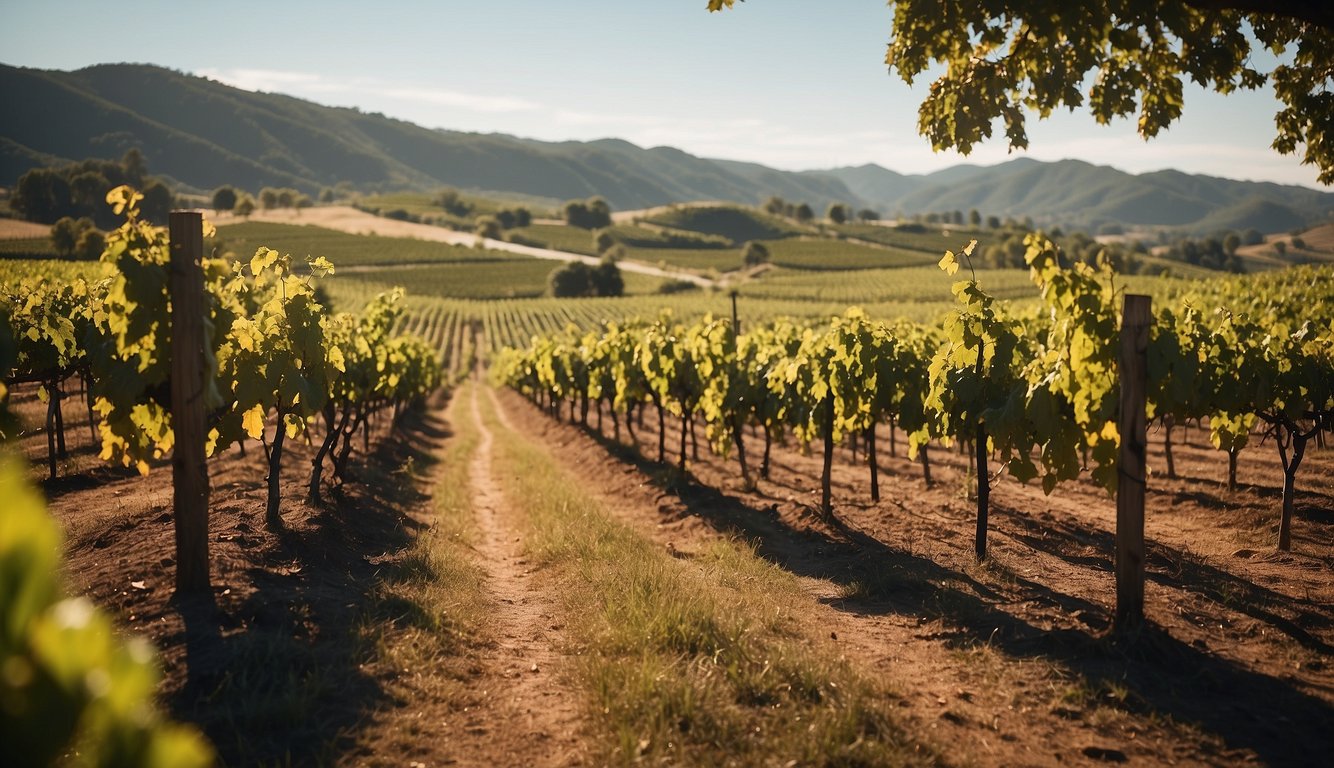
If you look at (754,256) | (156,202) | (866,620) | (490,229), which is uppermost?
(490,229)

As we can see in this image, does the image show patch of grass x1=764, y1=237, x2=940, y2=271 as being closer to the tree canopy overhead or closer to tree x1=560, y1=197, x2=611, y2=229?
tree x1=560, y1=197, x2=611, y2=229

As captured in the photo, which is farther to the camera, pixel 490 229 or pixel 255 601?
pixel 490 229

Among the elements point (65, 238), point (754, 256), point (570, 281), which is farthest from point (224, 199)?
point (754, 256)

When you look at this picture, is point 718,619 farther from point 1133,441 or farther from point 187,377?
point 187,377

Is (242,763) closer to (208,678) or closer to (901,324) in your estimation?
(208,678)

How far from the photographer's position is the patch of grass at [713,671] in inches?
176

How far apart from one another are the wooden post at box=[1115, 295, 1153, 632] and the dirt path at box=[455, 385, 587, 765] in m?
4.61

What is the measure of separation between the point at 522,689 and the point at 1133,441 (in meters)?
5.21

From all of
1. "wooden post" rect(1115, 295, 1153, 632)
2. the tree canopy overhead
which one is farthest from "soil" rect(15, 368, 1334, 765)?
the tree canopy overhead

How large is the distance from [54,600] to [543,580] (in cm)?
751

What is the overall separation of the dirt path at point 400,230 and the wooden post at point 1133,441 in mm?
105109

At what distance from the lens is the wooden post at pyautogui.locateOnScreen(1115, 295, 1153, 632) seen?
5.93 m

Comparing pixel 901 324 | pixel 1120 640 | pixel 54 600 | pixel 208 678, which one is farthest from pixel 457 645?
pixel 901 324

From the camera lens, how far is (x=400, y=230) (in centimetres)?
13712
